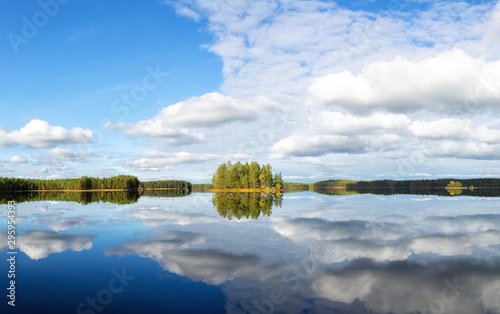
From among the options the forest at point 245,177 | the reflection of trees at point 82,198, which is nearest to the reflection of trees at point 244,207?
the reflection of trees at point 82,198

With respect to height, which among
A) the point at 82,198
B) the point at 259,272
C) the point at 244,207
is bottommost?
the point at 82,198

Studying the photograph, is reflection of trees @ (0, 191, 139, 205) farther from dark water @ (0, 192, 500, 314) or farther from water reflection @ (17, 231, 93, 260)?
dark water @ (0, 192, 500, 314)

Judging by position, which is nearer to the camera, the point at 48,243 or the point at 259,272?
the point at 259,272

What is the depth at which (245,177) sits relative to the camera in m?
173

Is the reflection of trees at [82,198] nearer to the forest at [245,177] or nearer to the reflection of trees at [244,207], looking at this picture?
the reflection of trees at [244,207]

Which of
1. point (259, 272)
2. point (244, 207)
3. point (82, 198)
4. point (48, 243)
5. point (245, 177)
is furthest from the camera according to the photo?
point (245, 177)

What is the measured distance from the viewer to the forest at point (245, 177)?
17125 cm

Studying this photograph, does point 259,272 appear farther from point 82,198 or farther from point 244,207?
point 82,198

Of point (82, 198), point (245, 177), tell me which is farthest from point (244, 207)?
point (245, 177)

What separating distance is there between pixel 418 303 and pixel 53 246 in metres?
25.5

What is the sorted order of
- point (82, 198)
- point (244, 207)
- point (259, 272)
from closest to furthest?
point (259, 272) → point (244, 207) → point (82, 198)

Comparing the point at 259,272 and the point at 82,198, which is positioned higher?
the point at 259,272

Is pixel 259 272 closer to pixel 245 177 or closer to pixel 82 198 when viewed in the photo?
pixel 82 198

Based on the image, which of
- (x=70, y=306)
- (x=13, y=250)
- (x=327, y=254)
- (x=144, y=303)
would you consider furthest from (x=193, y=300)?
(x=13, y=250)
